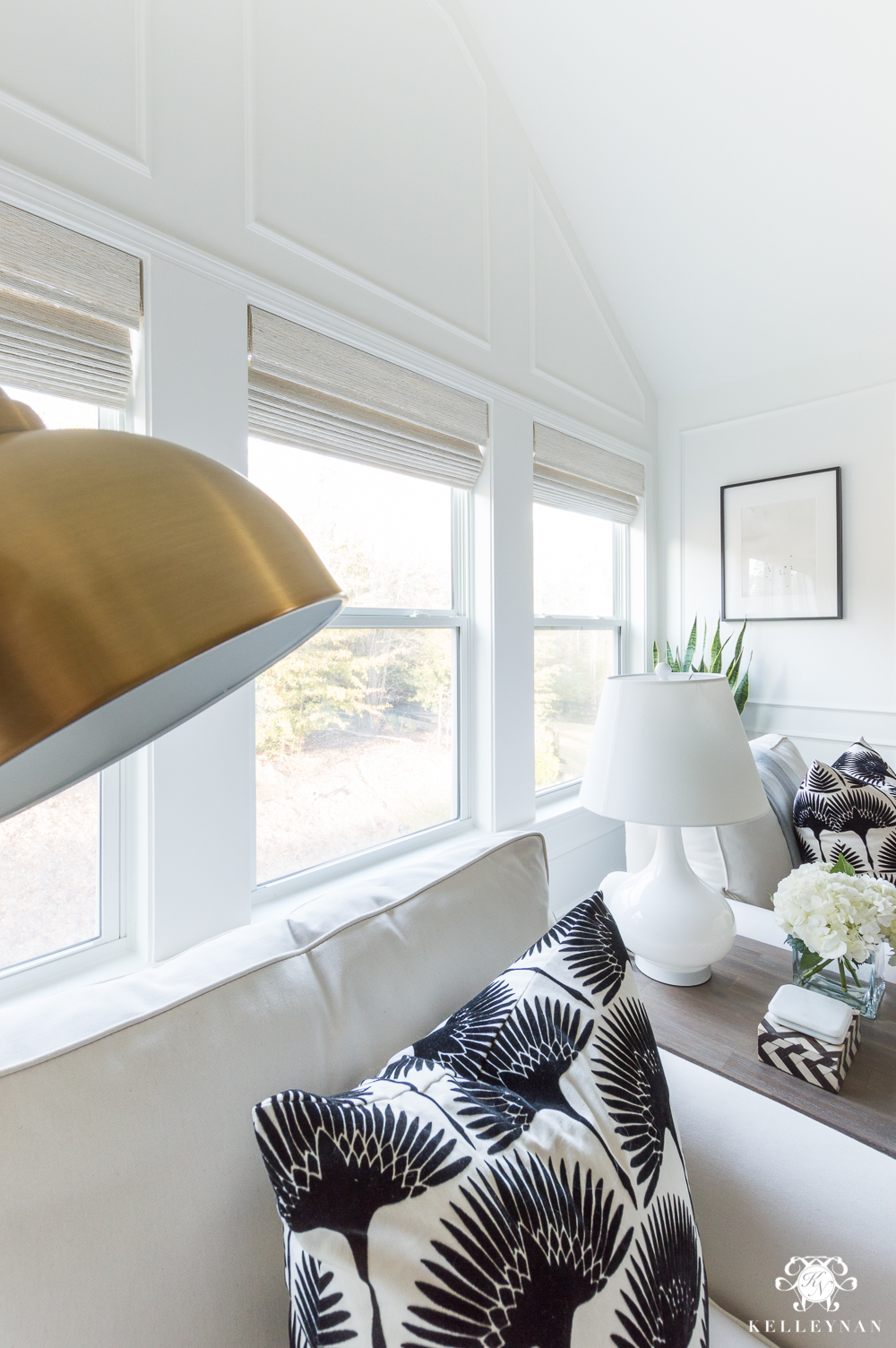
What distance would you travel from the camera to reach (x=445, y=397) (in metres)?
2.10

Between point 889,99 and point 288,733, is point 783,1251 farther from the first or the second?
point 889,99

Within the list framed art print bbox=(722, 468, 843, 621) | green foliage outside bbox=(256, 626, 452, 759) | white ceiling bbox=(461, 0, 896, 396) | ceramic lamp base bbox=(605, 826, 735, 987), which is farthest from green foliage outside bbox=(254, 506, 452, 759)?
white ceiling bbox=(461, 0, 896, 396)

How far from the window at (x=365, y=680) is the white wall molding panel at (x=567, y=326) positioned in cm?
78

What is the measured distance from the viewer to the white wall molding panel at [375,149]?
1.65m

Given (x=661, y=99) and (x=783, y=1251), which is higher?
(x=661, y=99)

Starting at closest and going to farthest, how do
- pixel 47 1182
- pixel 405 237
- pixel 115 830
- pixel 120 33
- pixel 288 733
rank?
pixel 47 1182 → pixel 120 33 → pixel 115 830 → pixel 288 733 → pixel 405 237

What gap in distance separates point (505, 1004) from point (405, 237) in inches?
84.1

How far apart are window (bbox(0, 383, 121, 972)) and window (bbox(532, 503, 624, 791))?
5.32ft

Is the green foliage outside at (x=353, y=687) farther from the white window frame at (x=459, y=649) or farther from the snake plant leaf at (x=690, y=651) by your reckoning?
the snake plant leaf at (x=690, y=651)

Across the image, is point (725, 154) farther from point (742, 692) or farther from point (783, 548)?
point (742, 692)

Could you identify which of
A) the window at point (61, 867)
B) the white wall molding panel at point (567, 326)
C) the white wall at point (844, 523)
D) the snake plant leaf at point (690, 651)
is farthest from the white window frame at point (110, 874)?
the white wall at point (844, 523)

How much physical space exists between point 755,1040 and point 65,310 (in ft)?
6.34

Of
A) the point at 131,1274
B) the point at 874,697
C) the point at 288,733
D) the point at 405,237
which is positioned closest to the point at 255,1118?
the point at 131,1274

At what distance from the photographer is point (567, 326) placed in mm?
2664
